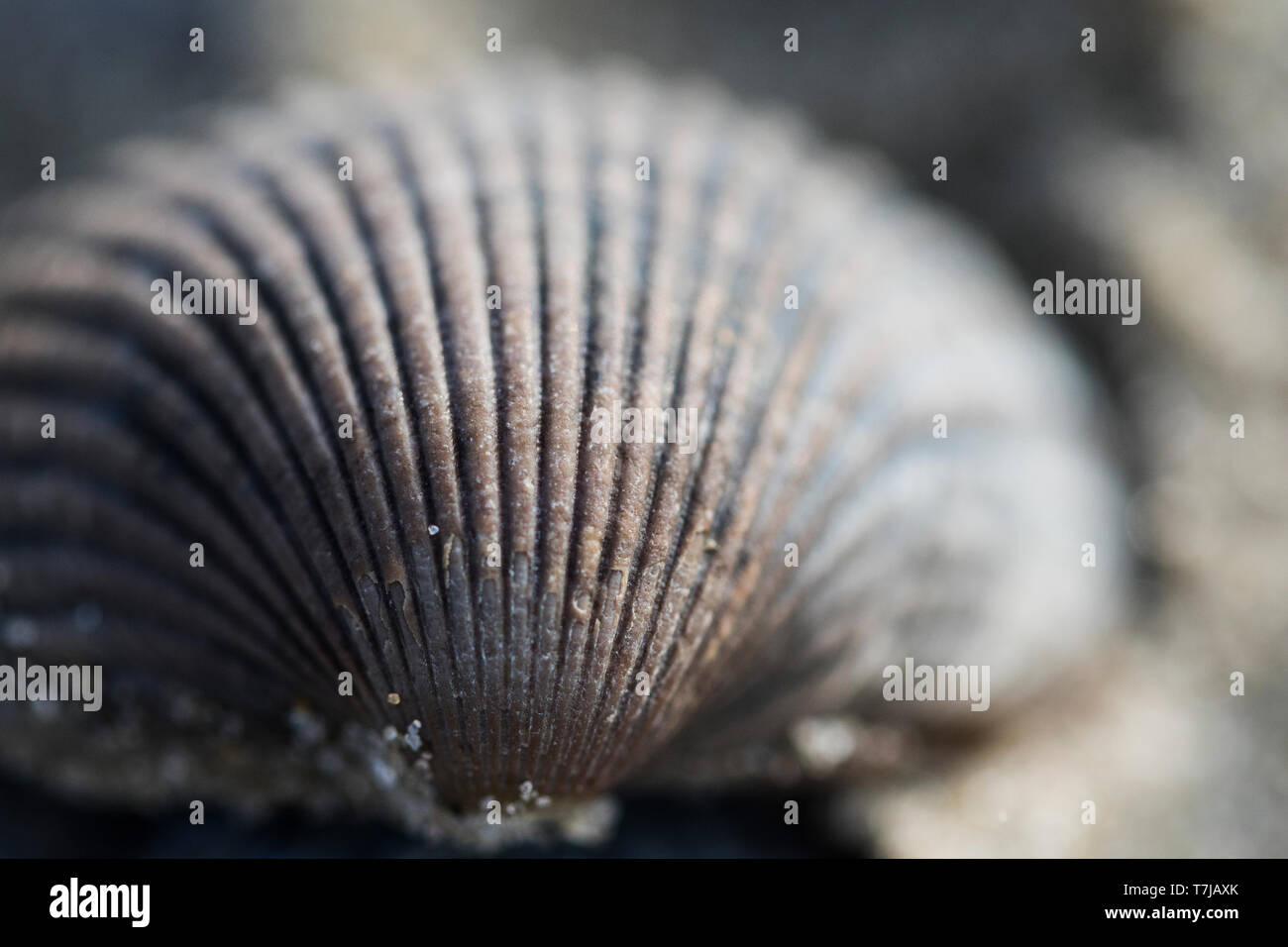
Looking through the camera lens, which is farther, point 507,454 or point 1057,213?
point 1057,213

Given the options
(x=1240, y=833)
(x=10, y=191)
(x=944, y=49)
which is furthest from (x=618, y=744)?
(x=10, y=191)

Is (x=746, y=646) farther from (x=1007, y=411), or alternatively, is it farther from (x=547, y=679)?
(x=1007, y=411)

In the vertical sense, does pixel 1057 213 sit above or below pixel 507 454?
above

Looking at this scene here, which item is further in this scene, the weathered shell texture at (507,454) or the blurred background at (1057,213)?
the blurred background at (1057,213)

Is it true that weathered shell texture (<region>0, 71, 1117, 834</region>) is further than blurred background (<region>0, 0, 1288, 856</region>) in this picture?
No
